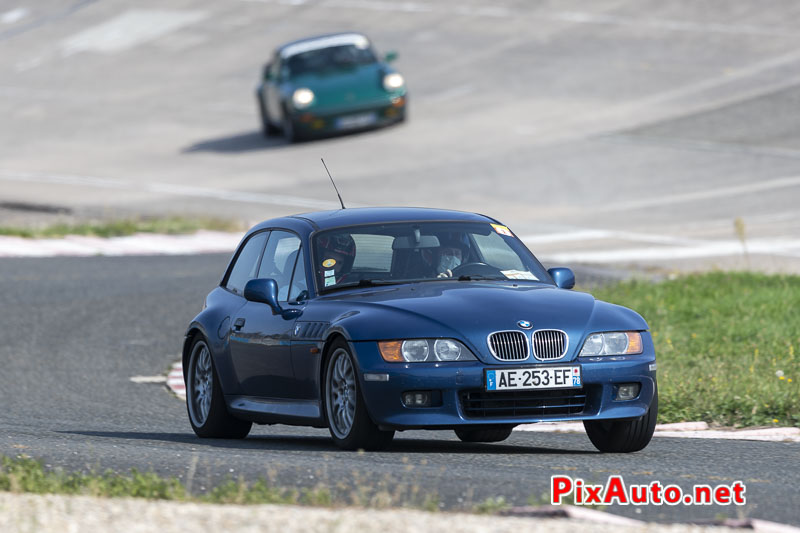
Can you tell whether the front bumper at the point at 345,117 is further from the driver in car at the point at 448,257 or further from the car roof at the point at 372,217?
the driver in car at the point at 448,257

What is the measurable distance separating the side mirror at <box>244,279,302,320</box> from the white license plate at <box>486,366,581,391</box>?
60.8 inches

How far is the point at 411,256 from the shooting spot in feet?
29.1

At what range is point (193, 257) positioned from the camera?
19.6 meters

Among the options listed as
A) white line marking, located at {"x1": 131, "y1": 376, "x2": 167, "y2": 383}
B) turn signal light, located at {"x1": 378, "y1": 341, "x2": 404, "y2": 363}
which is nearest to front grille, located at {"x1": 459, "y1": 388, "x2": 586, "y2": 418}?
turn signal light, located at {"x1": 378, "y1": 341, "x2": 404, "y2": 363}

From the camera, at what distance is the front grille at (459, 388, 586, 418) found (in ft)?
25.5

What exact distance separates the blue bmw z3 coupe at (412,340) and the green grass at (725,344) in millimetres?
1707

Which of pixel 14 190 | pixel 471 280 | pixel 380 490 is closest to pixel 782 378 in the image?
pixel 471 280

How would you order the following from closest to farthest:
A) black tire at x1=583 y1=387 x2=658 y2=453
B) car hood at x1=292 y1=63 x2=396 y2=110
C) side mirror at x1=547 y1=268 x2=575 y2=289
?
black tire at x1=583 y1=387 x2=658 y2=453, side mirror at x1=547 y1=268 x2=575 y2=289, car hood at x1=292 y1=63 x2=396 y2=110

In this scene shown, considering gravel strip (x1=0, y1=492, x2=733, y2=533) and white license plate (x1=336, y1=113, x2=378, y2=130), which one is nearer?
gravel strip (x1=0, y1=492, x2=733, y2=533)

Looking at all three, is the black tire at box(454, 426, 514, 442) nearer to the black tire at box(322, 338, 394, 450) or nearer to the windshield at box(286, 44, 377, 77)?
the black tire at box(322, 338, 394, 450)

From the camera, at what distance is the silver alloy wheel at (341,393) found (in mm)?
7969

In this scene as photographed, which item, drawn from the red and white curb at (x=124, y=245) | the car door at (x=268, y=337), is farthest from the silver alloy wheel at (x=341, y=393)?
the red and white curb at (x=124, y=245)

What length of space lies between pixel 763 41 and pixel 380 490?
30841mm

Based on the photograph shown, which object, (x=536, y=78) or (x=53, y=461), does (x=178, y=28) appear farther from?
(x=53, y=461)
